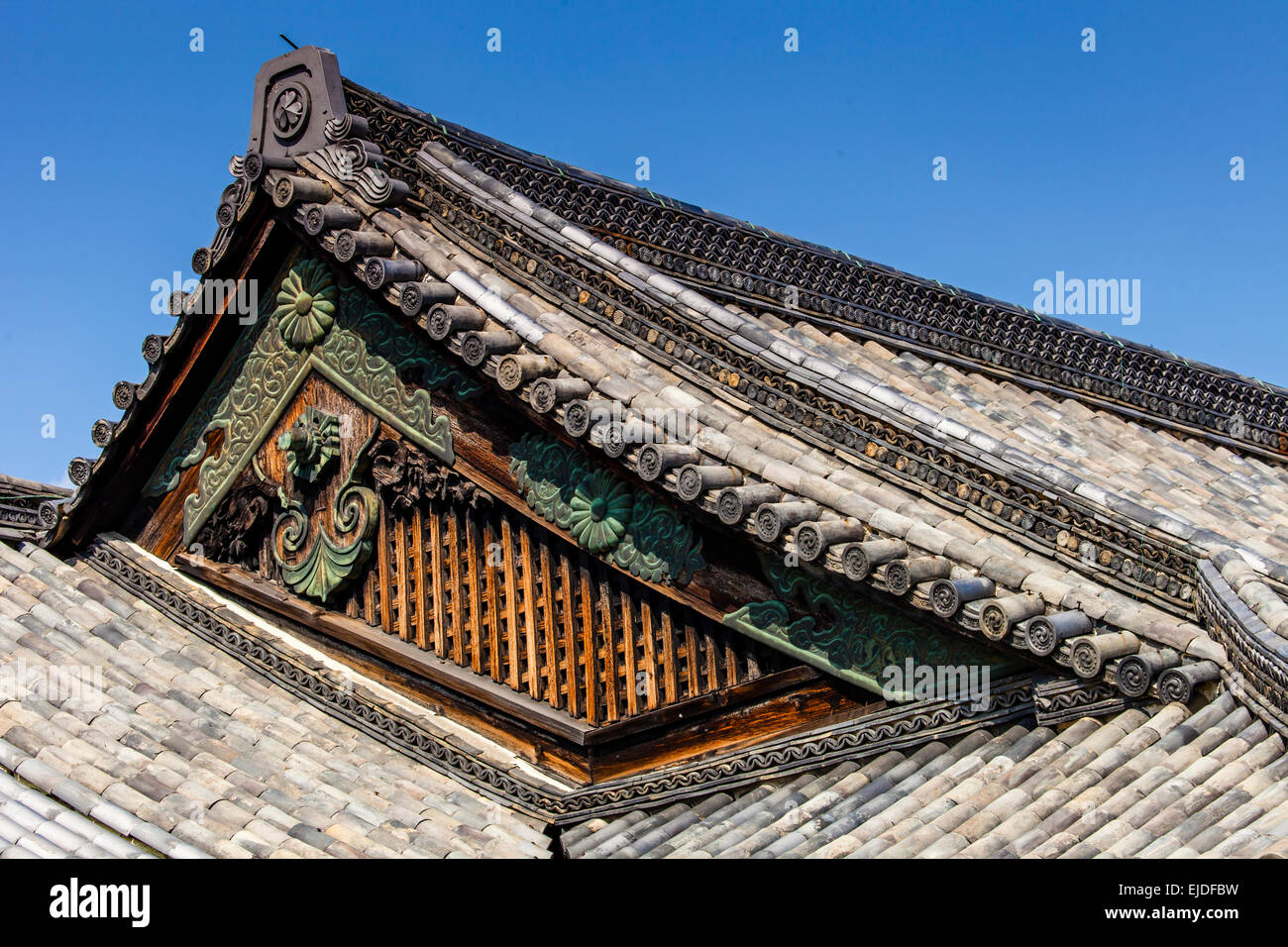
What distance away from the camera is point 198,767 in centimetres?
921

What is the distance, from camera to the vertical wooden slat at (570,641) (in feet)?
33.0

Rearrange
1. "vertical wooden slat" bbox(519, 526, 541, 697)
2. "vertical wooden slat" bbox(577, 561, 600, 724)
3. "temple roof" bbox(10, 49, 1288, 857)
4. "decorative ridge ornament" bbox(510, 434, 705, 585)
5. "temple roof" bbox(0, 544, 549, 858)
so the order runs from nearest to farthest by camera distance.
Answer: "temple roof" bbox(10, 49, 1288, 857), "temple roof" bbox(0, 544, 549, 858), "decorative ridge ornament" bbox(510, 434, 705, 585), "vertical wooden slat" bbox(577, 561, 600, 724), "vertical wooden slat" bbox(519, 526, 541, 697)

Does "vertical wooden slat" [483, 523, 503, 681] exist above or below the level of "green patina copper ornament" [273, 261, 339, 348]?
below

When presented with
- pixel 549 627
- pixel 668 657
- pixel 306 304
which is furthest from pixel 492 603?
pixel 306 304

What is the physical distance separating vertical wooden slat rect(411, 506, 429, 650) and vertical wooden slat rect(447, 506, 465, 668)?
246 mm

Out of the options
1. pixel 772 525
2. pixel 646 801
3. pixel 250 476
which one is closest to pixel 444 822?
pixel 646 801

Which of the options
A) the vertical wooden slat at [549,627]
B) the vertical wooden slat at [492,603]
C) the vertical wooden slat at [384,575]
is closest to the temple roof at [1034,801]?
the vertical wooden slat at [549,627]

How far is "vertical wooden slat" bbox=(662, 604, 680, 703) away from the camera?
9.62 m

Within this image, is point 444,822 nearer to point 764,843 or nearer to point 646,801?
point 646,801

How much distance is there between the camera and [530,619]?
33.7ft

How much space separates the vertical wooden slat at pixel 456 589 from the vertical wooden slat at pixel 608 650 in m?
1.29

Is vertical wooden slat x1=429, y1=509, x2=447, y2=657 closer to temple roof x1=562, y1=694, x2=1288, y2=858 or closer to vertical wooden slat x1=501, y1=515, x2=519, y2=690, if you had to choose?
vertical wooden slat x1=501, y1=515, x2=519, y2=690

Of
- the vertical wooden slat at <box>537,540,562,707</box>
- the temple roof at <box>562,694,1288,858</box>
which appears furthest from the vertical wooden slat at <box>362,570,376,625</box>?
the temple roof at <box>562,694,1288,858</box>

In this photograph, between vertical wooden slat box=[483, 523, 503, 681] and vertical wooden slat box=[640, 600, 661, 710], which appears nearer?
vertical wooden slat box=[640, 600, 661, 710]
